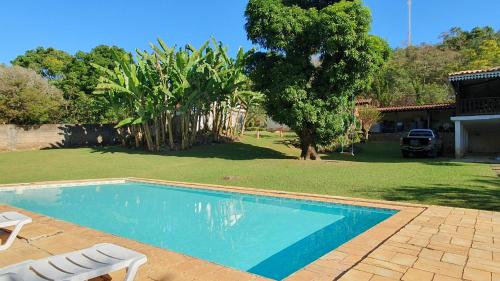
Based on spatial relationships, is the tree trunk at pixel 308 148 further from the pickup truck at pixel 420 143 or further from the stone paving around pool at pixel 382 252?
the stone paving around pool at pixel 382 252

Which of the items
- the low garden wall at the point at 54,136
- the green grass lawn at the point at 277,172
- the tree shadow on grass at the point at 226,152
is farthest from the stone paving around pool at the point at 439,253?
the low garden wall at the point at 54,136

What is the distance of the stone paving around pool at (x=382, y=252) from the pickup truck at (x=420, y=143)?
1237cm

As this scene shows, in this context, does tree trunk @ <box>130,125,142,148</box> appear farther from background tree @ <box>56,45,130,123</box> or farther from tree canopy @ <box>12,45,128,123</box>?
background tree @ <box>56,45,130,123</box>

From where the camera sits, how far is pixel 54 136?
85.6 ft

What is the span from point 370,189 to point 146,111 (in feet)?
48.7

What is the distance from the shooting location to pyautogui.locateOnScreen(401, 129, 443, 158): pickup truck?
17.9m

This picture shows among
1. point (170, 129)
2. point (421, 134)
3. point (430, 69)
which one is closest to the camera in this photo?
point (421, 134)

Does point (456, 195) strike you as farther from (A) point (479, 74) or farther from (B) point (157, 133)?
(B) point (157, 133)

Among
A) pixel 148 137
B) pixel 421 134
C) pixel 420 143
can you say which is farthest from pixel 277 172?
pixel 148 137

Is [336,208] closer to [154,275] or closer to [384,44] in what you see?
[154,275]

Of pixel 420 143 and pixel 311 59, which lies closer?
pixel 311 59

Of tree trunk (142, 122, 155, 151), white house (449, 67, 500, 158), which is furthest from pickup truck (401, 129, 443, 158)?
tree trunk (142, 122, 155, 151)

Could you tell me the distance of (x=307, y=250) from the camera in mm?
5672

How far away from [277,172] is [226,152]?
7718mm
